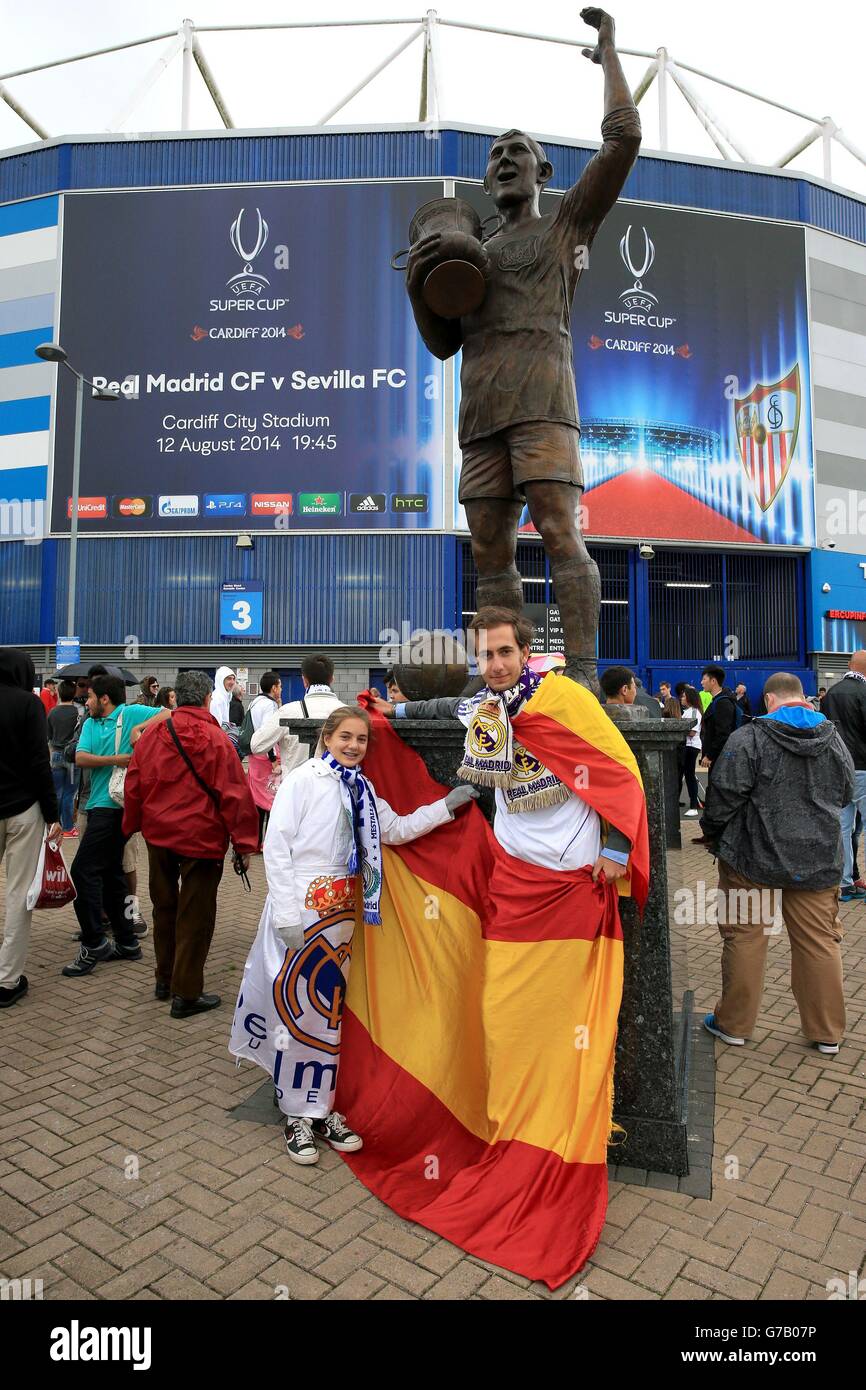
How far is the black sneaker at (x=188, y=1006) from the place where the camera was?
4953 mm

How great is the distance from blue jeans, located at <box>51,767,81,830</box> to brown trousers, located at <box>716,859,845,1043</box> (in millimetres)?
7531

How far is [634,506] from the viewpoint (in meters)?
19.8

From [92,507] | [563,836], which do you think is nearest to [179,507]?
[92,507]

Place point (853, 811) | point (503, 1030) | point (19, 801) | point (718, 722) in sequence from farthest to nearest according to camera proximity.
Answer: point (718, 722) → point (853, 811) → point (19, 801) → point (503, 1030)

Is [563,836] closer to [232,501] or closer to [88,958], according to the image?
[88,958]

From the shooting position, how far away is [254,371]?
19125mm

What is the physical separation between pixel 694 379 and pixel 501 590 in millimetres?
18346

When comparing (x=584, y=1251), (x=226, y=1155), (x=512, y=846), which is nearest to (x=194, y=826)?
(x=226, y=1155)

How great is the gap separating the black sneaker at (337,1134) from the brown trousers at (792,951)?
7.41 feet

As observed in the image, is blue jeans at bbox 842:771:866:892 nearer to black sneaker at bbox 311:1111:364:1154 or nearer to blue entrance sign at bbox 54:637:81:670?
black sneaker at bbox 311:1111:364:1154

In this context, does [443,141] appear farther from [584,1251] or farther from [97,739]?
[584,1251]

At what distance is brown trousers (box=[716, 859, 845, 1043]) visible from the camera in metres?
4.38

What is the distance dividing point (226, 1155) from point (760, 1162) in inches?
86.4

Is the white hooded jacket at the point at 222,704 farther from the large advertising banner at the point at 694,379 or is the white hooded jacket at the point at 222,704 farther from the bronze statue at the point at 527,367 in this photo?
the large advertising banner at the point at 694,379
